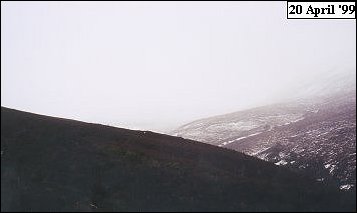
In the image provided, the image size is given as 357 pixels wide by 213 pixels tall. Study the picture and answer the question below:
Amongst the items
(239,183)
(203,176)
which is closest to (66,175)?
(203,176)

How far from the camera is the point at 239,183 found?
24797 mm

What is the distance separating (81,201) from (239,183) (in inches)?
378

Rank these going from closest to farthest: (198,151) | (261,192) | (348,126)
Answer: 1. (261,192)
2. (198,151)
3. (348,126)

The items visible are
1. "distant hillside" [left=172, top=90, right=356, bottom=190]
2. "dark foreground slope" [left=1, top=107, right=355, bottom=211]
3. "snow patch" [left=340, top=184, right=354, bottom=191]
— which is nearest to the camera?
"dark foreground slope" [left=1, top=107, right=355, bottom=211]

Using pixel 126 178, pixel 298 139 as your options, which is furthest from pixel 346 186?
pixel 298 139

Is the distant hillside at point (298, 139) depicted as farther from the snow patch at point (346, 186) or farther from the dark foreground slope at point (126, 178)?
the dark foreground slope at point (126, 178)

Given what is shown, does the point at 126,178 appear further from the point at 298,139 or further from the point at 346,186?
the point at 298,139

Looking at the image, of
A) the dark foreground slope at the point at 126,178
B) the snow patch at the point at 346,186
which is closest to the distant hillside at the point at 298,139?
the snow patch at the point at 346,186

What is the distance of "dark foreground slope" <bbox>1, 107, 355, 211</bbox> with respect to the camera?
21.8m

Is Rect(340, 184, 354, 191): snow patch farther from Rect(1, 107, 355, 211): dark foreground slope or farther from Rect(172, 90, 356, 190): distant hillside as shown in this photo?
Rect(1, 107, 355, 211): dark foreground slope

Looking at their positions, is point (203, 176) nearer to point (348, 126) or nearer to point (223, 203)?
point (223, 203)

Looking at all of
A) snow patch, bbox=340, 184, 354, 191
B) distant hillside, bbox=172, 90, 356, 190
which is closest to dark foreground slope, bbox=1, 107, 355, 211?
snow patch, bbox=340, 184, 354, 191

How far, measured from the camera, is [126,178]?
24.4 meters

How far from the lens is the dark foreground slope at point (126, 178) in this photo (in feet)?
71.6
